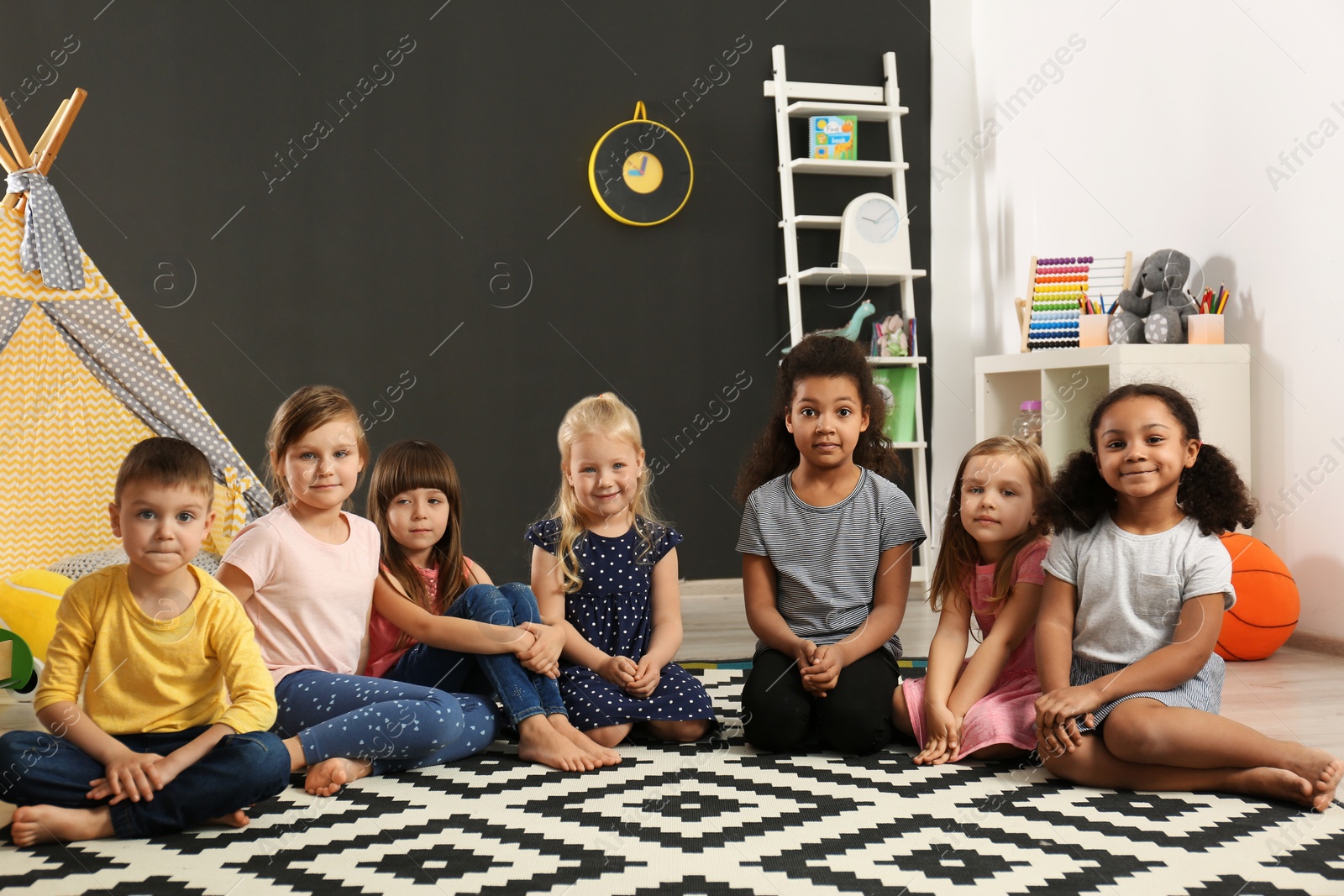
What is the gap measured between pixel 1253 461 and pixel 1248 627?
0.49 meters

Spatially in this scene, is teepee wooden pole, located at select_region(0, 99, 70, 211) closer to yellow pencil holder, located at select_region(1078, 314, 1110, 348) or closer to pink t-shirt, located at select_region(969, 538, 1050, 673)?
pink t-shirt, located at select_region(969, 538, 1050, 673)

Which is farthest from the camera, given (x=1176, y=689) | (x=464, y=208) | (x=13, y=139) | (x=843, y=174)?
(x=843, y=174)

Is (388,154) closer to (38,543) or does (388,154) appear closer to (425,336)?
(425,336)

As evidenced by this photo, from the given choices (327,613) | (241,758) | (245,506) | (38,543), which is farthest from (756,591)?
(38,543)

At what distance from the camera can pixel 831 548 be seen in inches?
65.8

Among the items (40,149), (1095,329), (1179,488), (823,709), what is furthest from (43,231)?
(1095,329)

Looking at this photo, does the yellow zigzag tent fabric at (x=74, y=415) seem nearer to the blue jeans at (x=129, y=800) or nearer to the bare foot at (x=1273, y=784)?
the blue jeans at (x=129, y=800)

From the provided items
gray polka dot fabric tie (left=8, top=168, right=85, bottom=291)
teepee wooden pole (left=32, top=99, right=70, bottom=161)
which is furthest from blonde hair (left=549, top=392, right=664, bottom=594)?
teepee wooden pole (left=32, top=99, right=70, bottom=161)

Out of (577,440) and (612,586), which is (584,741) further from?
(577,440)

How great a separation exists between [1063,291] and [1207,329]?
21.1 inches

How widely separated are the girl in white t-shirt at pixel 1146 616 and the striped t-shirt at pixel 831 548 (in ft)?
0.84

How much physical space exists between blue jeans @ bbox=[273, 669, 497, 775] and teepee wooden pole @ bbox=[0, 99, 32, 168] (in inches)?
62.7

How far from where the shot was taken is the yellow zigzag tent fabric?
8.00ft

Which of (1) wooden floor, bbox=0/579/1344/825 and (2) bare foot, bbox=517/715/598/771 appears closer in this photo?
(2) bare foot, bbox=517/715/598/771
